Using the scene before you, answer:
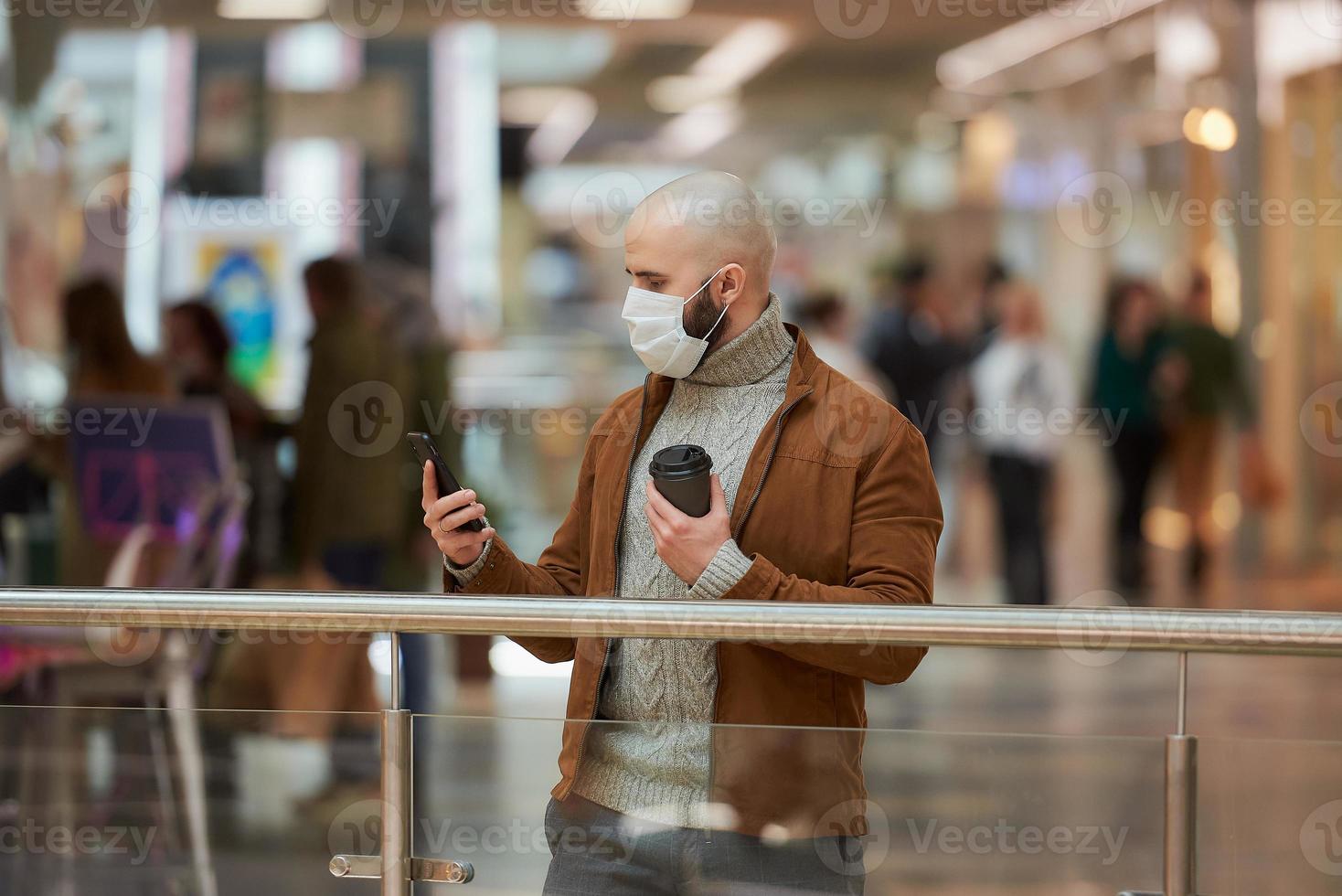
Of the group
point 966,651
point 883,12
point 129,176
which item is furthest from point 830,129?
point 129,176

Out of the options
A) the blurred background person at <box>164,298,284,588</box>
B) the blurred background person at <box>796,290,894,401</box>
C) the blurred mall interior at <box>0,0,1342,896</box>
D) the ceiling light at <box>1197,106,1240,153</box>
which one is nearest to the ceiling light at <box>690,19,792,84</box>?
the blurred mall interior at <box>0,0,1342,896</box>

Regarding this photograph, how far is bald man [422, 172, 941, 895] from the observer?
1921 mm

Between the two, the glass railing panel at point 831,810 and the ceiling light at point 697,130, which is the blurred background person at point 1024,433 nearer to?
the ceiling light at point 697,130

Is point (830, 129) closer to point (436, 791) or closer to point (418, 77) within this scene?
point (418, 77)

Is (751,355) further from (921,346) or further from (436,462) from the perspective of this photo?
(921,346)

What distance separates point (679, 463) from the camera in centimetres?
181

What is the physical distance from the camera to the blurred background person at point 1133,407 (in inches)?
357

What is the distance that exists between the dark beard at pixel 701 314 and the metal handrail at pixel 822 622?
0.36m

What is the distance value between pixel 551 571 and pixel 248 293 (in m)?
6.13

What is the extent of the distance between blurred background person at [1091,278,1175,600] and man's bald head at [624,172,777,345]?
7.58 meters

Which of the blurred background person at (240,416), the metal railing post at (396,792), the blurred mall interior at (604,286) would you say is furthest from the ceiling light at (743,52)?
the metal railing post at (396,792)

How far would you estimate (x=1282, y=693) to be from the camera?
6871mm

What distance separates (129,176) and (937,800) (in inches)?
276

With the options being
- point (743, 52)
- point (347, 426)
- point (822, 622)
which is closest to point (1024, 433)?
point (743, 52)
